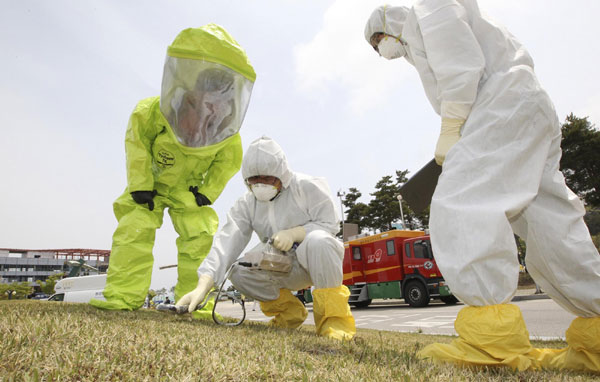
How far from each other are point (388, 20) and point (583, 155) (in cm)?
2312

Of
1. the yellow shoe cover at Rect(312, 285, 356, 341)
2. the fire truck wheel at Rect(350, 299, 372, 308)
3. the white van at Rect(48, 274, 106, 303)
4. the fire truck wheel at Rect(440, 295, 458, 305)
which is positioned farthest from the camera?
the fire truck wheel at Rect(350, 299, 372, 308)

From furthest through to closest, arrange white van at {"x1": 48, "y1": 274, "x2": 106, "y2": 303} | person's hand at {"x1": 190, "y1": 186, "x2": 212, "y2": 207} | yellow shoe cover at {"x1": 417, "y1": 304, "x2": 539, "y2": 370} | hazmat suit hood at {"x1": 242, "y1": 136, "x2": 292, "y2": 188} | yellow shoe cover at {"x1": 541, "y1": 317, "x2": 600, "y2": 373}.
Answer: white van at {"x1": 48, "y1": 274, "x2": 106, "y2": 303}
person's hand at {"x1": 190, "y1": 186, "x2": 212, "y2": 207}
hazmat suit hood at {"x1": 242, "y1": 136, "x2": 292, "y2": 188}
yellow shoe cover at {"x1": 541, "y1": 317, "x2": 600, "y2": 373}
yellow shoe cover at {"x1": 417, "y1": 304, "x2": 539, "y2": 370}

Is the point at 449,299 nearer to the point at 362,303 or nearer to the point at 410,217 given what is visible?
the point at 362,303

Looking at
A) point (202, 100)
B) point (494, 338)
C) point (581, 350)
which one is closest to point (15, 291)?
point (202, 100)

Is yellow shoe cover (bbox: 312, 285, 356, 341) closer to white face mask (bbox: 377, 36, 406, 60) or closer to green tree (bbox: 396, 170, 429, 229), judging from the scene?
white face mask (bbox: 377, 36, 406, 60)

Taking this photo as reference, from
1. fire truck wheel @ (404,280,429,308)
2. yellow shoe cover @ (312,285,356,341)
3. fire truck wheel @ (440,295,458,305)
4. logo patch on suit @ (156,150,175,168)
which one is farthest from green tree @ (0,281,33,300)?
yellow shoe cover @ (312,285,356,341)

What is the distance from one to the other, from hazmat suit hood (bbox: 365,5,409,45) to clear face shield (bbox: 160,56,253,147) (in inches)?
55.2

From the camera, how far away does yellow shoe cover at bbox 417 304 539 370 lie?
144 cm

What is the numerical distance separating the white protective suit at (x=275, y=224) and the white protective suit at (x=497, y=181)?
1.24 m

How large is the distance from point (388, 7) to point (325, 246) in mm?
1686

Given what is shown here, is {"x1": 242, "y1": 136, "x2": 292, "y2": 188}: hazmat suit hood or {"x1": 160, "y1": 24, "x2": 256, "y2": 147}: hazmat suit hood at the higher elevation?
{"x1": 160, "y1": 24, "x2": 256, "y2": 147}: hazmat suit hood

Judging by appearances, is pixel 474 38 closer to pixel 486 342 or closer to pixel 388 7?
pixel 388 7

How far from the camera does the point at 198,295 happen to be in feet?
8.25

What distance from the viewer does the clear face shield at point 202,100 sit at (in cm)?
323
